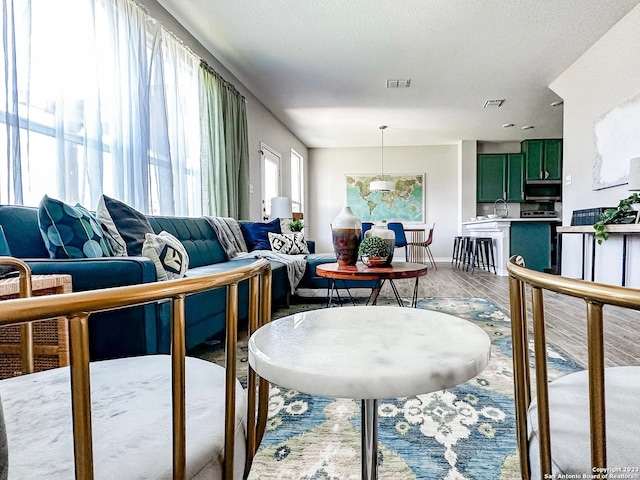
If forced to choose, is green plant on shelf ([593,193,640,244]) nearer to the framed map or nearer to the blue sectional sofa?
the blue sectional sofa

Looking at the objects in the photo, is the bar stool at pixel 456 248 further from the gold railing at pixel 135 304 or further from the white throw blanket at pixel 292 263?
the gold railing at pixel 135 304

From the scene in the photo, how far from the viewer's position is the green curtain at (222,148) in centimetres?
377

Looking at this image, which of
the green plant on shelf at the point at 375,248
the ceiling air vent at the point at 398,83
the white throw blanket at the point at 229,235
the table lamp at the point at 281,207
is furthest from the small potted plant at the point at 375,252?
the ceiling air vent at the point at 398,83

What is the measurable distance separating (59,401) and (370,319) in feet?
2.03

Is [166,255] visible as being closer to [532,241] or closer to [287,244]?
[287,244]

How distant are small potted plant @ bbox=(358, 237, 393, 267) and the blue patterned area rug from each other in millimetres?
948

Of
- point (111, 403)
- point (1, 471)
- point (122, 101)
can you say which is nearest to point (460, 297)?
point (122, 101)

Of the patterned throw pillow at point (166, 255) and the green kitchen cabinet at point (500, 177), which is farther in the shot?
the green kitchen cabinet at point (500, 177)

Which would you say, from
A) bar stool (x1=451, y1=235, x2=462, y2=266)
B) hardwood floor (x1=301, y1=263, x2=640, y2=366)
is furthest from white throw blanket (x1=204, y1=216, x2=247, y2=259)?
bar stool (x1=451, y1=235, x2=462, y2=266)

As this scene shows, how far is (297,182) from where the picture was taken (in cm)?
784

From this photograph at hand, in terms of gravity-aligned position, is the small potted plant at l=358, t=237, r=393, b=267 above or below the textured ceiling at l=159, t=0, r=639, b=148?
below

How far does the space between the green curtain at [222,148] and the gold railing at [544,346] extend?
137 inches

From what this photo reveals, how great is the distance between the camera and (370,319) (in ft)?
2.72

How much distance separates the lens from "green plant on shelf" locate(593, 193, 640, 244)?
3061mm
